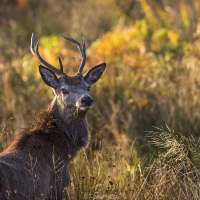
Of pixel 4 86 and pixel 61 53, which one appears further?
pixel 61 53

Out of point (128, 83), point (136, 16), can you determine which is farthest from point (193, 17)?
point (128, 83)

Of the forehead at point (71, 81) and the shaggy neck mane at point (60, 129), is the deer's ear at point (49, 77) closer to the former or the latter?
the forehead at point (71, 81)

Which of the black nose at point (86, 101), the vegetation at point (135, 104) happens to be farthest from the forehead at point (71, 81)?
the vegetation at point (135, 104)

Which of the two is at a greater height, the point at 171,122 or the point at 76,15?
the point at 76,15

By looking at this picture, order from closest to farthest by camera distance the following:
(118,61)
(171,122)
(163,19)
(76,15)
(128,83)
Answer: (171,122), (128,83), (118,61), (163,19), (76,15)

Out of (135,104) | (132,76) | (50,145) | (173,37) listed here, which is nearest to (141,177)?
(50,145)

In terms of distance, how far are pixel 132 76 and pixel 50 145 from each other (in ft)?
14.4

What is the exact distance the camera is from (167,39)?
45.3 feet

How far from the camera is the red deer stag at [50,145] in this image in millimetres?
6285

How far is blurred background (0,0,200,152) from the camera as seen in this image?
32.3 ft

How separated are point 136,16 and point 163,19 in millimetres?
2903

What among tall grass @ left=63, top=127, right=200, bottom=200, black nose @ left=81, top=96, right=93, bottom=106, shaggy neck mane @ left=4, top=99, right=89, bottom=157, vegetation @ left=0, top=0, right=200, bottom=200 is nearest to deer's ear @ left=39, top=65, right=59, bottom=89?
shaggy neck mane @ left=4, top=99, right=89, bottom=157

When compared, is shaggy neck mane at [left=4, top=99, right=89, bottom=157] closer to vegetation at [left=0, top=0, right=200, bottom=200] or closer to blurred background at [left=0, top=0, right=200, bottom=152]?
vegetation at [left=0, top=0, right=200, bottom=200]

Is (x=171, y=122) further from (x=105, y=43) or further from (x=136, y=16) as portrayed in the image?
(x=136, y=16)
